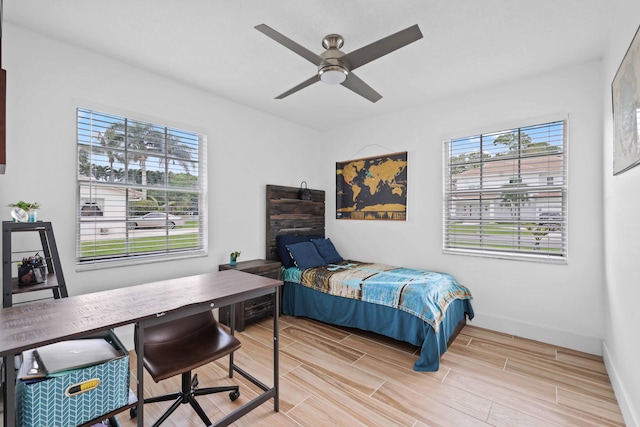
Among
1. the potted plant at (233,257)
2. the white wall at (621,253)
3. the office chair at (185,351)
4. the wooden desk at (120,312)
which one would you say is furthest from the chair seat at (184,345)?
the white wall at (621,253)

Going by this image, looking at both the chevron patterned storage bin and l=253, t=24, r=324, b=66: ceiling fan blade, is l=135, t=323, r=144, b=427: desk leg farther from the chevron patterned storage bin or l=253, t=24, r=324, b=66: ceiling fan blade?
l=253, t=24, r=324, b=66: ceiling fan blade

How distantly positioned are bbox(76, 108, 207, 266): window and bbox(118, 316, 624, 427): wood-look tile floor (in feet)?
4.05

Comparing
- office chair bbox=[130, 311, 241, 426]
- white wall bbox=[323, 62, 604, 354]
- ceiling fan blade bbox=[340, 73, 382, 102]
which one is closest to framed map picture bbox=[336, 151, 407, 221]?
white wall bbox=[323, 62, 604, 354]

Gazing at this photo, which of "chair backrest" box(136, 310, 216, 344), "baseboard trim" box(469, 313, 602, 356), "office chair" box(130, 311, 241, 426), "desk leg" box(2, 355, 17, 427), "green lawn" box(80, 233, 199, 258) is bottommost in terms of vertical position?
"baseboard trim" box(469, 313, 602, 356)

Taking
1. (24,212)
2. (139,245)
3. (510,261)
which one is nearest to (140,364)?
(24,212)

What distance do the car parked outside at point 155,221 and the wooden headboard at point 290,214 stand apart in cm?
119

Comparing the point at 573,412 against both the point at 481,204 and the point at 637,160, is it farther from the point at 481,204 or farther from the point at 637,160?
the point at 481,204

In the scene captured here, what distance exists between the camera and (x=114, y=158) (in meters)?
2.79

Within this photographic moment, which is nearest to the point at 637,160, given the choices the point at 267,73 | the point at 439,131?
the point at 439,131

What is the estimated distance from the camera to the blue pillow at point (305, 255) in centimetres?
387

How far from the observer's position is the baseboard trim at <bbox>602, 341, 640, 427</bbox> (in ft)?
5.69

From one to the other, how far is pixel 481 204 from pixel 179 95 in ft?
11.6

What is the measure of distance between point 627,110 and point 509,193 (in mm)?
1537

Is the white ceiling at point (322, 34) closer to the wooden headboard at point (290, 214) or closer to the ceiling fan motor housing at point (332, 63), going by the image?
the ceiling fan motor housing at point (332, 63)
